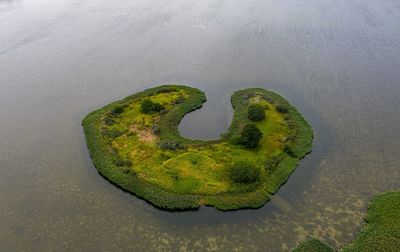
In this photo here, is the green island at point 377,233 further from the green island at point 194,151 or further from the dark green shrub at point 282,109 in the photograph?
the dark green shrub at point 282,109

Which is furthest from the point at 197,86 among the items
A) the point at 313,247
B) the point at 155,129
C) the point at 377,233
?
the point at 377,233

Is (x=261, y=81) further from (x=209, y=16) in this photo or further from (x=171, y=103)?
(x=209, y=16)

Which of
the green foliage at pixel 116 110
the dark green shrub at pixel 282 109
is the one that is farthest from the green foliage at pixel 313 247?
the green foliage at pixel 116 110

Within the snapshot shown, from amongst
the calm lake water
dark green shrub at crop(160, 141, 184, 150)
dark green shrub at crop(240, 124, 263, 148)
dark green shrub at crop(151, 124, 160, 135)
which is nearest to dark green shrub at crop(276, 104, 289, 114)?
the calm lake water

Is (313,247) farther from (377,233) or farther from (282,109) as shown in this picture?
(282,109)

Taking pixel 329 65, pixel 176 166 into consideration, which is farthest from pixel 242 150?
pixel 329 65

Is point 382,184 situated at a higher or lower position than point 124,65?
lower

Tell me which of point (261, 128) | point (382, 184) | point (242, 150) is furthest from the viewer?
point (261, 128)
